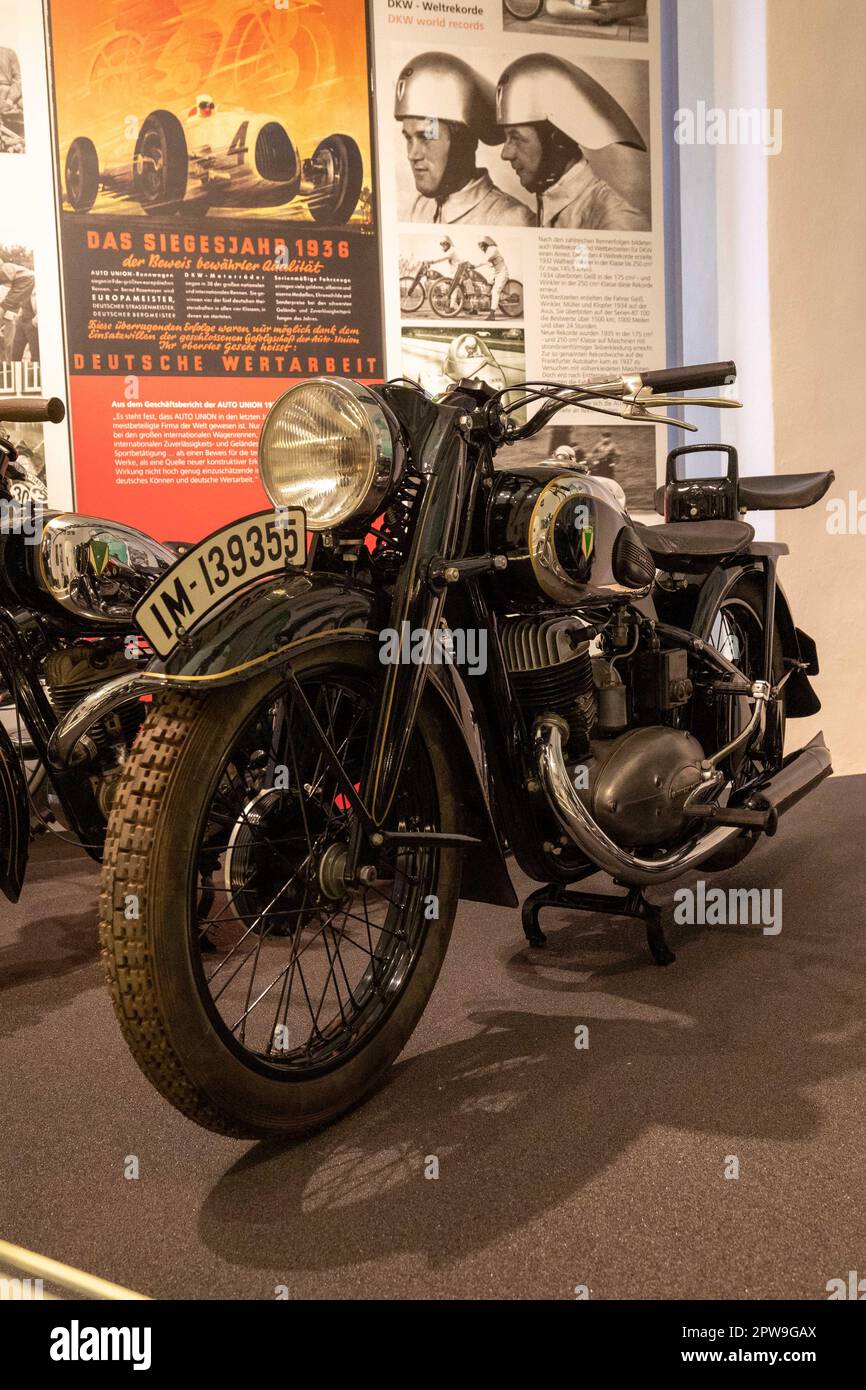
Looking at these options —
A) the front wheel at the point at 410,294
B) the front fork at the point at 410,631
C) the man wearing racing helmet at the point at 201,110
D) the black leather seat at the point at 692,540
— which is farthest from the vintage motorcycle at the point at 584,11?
the front fork at the point at 410,631

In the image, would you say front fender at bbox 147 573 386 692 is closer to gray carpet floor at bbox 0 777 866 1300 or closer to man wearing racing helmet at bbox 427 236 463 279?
gray carpet floor at bbox 0 777 866 1300

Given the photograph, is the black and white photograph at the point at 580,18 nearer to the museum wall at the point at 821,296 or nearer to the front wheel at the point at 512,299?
the museum wall at the point at 821,296

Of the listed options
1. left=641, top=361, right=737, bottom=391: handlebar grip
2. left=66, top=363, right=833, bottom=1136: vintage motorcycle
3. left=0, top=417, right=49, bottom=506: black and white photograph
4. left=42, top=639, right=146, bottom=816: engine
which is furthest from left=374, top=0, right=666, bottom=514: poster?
left=641, top=361, right=737, bottom=391: handlebar grip

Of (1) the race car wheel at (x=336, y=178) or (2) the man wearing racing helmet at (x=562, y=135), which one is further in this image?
(2) the man wearing racing helmet at (x=562, y=135)

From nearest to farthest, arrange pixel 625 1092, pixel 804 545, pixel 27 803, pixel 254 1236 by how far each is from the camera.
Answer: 1. pixel 254 1236
2. pixel 625 1092
3. pixel 27 803
4. pixel 804 545

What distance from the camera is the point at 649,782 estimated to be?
7.95 ft

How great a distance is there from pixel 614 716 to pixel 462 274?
2552 mm

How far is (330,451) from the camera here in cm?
186

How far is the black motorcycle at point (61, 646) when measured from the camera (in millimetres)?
2668

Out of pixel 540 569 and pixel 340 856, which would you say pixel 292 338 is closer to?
pixel 540 569

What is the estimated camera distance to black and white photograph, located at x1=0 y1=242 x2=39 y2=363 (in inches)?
153

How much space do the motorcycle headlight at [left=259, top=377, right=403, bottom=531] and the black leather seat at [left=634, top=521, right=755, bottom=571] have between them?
0.89m
